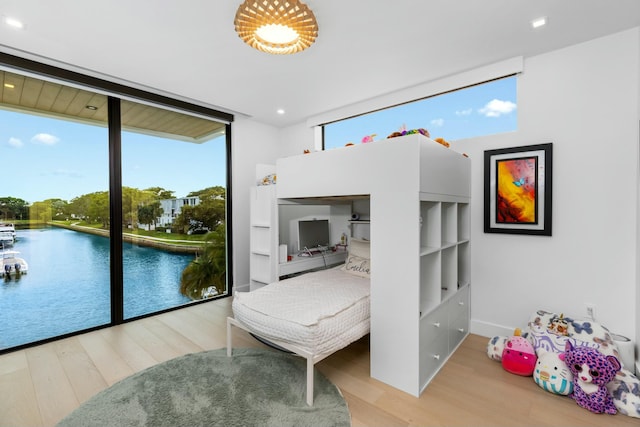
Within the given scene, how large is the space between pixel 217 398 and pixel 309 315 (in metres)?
0.83

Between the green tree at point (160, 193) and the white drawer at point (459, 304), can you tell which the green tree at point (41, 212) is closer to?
the green tree at point (160, 193)

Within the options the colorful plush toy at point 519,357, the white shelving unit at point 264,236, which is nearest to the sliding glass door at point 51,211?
the white shelving unit at point 264,236

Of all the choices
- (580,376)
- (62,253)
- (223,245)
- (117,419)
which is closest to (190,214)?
(223,245)

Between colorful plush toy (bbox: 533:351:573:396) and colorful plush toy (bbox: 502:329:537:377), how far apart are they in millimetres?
64

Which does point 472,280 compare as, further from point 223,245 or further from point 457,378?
point 223,245

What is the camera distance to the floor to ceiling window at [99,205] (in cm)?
275

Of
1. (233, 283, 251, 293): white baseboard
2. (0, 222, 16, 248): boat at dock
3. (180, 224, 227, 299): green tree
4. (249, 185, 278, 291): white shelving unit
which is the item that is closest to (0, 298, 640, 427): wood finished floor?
(249, 185, 278, 291): white shelving unit

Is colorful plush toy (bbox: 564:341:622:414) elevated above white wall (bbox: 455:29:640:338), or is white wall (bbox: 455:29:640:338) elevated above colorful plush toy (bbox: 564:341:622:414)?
white wall (bbox: 455:29:640:338)

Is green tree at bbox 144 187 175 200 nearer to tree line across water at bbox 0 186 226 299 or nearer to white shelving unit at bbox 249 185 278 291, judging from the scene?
tree line across water at bbox 0 186 226 299

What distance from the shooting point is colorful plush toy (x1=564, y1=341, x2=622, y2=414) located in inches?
73.0

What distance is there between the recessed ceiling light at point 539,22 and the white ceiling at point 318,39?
0.03 metres

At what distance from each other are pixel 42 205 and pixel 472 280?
4.39 m

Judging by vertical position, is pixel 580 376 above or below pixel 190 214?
below

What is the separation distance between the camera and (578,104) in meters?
2.45
